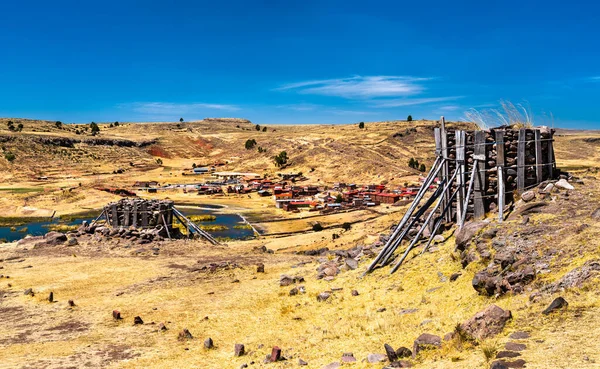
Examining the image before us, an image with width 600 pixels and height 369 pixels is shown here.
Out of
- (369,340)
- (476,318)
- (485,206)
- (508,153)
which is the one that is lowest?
(369,340)

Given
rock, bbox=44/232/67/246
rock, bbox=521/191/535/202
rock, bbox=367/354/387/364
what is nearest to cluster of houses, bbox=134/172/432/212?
rock, bbox=44/232/67/246

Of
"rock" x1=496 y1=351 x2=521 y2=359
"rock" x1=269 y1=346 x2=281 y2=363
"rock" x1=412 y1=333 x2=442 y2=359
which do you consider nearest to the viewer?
"rock" x1=496 y1=351 x2=521 y2=359

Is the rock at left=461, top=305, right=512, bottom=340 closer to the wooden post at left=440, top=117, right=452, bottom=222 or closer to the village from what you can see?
the wooden post at left=440, top=117, right=452, bottom=222

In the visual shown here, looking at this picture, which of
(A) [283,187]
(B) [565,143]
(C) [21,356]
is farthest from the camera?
(B) [565,143]

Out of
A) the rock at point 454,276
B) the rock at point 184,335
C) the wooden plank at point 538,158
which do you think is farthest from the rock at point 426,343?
the wooden plank at point 538,158

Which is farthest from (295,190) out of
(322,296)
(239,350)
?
(239,350)

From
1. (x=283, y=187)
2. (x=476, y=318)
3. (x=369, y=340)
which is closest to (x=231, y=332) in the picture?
(x=369, y=340)

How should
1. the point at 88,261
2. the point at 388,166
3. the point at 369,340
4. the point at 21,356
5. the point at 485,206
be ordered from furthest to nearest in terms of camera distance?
the point at 388,166
the point at 88,261
the point at 485,206
the point at 21,356
the point at 369,340

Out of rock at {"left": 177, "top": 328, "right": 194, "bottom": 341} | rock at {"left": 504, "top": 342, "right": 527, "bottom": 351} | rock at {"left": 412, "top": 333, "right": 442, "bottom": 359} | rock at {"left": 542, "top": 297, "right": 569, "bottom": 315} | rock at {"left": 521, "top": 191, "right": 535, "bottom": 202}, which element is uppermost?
rock at {"left": 521, "top": 191, "right": 535, "bottom": 202}

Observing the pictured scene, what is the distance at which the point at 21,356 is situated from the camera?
11.5m

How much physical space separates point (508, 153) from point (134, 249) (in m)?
20.8

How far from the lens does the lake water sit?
44.3 meters

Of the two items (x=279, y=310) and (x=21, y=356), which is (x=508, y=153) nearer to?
(x=279, y=310)

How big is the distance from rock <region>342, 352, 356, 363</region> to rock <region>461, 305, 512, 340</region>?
224 centimetres
